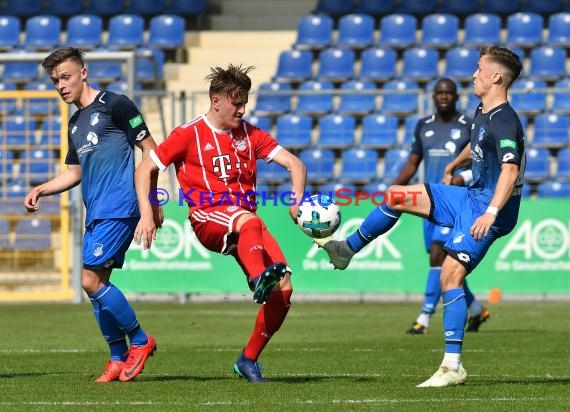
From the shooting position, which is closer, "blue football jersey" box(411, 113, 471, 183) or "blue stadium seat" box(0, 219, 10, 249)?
"blue football jersey" box(411, 113, 471, 183)

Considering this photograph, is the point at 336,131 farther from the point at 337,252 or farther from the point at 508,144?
the point at 508,144

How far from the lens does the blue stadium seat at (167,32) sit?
85.2 ft

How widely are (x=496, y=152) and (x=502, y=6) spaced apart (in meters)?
17.9

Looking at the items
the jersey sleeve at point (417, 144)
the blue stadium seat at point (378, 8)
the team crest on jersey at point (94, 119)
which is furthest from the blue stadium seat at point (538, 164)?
the team crest on jersey at point (94, 119)

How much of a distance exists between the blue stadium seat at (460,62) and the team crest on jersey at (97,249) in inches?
613

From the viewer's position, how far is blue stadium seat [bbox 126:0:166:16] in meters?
27.3

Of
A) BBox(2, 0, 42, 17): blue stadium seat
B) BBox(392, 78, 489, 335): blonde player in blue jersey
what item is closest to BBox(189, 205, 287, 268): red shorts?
BBox(392, 78, 489, 335): blonde player in blue jersey

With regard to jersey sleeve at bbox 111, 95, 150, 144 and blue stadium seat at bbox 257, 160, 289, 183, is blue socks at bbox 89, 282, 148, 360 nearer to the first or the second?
jersey sleeve at bbox 111, 95, 150, 144

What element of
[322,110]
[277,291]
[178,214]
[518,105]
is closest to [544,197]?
[518,105]

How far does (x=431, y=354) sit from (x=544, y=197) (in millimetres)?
9474

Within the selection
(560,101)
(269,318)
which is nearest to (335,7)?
(560,101)

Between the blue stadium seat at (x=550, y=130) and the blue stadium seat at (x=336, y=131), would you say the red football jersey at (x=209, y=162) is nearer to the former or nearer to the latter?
the blue stadium seat at (x=336, y=131)

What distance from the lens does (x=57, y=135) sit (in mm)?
Answer: 22172

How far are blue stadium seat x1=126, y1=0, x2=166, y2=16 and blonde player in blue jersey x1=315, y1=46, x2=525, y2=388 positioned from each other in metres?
19.4
